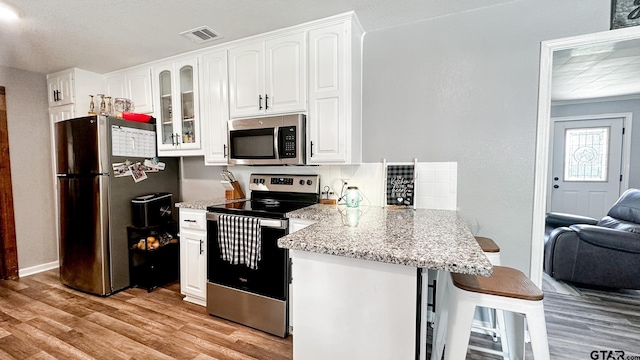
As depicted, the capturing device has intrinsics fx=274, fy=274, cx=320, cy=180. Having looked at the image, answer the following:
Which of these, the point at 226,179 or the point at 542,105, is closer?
the point at 542,105

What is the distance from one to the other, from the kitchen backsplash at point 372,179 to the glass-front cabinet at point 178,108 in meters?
0.41

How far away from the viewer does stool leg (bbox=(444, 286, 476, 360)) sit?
113cm

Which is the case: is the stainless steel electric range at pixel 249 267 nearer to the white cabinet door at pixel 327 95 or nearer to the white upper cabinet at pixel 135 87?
the white cabinet door at pixel 327 95

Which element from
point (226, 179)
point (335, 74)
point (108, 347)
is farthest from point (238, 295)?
point (335, 74)

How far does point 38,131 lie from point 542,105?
16.3 ft

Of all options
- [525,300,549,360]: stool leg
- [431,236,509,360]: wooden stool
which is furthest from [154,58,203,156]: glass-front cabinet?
[525,300,549,360]: stool leg

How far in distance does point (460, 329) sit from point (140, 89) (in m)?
3.46

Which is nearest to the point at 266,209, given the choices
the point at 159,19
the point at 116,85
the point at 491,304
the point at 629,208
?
the point at 491,304

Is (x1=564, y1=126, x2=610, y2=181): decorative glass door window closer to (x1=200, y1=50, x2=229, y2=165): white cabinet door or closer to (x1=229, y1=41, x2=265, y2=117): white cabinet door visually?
(x1=229, y1=41, x2=265, y2=117): white cabinet door

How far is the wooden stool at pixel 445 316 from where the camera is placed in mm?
1518

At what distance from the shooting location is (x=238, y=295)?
6.76 feet

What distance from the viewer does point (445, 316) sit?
1519 millimetres

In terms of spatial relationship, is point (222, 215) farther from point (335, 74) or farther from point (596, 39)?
point (596, 39)

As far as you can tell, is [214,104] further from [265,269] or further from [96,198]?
[265,269]
